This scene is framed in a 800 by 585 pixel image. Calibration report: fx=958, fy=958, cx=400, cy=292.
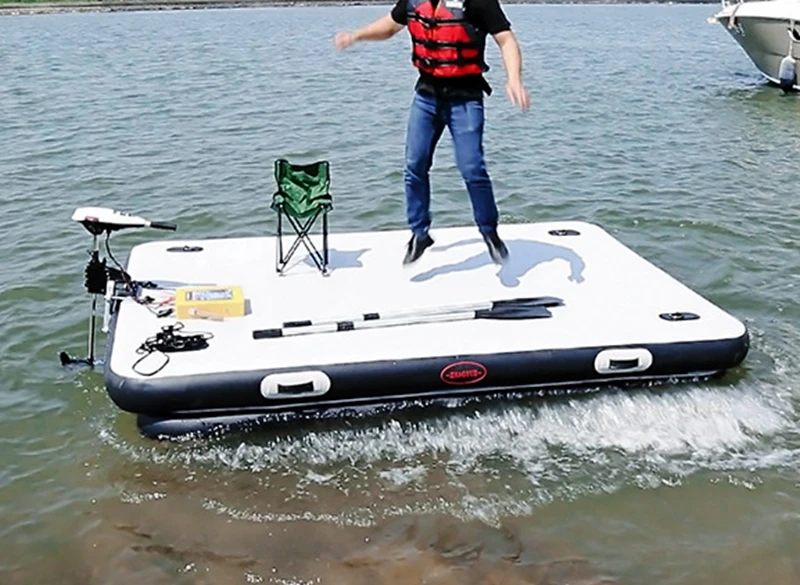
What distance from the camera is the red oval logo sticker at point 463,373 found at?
18.9 feet

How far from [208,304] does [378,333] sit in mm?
1111

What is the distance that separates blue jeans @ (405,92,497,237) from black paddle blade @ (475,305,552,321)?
0.80 m

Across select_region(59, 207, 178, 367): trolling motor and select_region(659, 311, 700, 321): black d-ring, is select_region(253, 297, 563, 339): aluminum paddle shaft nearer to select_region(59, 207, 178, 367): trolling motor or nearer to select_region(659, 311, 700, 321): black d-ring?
select_region(659, 311, 700, 321): black d-ring

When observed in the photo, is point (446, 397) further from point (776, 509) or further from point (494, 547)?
point (776, 509)

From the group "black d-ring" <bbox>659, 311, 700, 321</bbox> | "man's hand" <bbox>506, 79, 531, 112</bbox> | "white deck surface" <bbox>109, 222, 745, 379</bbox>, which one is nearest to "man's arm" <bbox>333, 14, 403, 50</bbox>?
"man's hand" <bbox>506, 79, 531, 112</bbox>

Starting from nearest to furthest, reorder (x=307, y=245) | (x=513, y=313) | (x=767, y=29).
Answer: (x=513, y=313) → (x=307, y=245) → (x=767, y=29)

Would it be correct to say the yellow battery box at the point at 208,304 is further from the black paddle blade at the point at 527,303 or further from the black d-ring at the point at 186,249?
the black paddle blade at the point at 527,303

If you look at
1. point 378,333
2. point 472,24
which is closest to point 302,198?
point 378,333

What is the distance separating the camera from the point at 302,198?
6.80 metres

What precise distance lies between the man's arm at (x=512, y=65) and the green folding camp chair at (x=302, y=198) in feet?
4.95

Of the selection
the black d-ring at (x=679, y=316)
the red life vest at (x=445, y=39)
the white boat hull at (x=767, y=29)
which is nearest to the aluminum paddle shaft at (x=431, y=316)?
the black d-ring at (x=679, y=316)

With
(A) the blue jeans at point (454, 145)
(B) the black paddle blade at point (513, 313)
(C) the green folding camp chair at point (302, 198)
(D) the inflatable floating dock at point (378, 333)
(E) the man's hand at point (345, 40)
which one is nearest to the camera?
(D) the inflatable floating dock at point (378, 333)

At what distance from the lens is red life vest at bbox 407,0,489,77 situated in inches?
237

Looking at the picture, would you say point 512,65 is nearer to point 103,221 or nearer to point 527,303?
point 527,303
